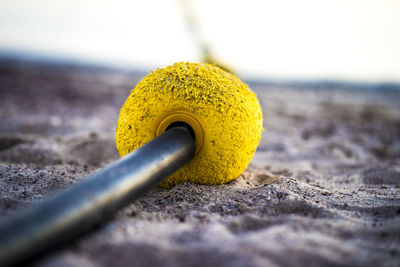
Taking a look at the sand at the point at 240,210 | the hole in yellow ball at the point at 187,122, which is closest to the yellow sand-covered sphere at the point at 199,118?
the hole in yellow ball at the point at 187,122

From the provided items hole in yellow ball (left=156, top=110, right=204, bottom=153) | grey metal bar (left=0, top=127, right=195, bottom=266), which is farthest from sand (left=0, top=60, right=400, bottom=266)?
hole in yellow ball (left=156, top=110, right=204, bottom=153)

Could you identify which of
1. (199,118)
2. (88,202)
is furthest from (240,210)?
(88,202)

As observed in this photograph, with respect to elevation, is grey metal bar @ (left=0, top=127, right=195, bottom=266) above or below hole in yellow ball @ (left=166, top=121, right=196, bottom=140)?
below

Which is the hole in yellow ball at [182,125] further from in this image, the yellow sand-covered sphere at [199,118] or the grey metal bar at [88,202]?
the grey metal bar at [88,202]

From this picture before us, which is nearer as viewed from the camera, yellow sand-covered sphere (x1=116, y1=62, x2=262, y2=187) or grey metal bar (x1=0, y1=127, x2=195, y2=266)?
grey metal bar (x1=0, y1=127, x2=195, y2=266)

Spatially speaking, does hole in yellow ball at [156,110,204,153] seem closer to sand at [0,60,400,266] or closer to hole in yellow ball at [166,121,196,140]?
hole in yellow ball at [166,121,196,140]

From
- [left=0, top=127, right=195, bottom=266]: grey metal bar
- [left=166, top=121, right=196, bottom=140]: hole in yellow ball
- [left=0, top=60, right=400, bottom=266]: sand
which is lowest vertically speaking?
[left=0, top=60, right=400, bottom=266]: sand
